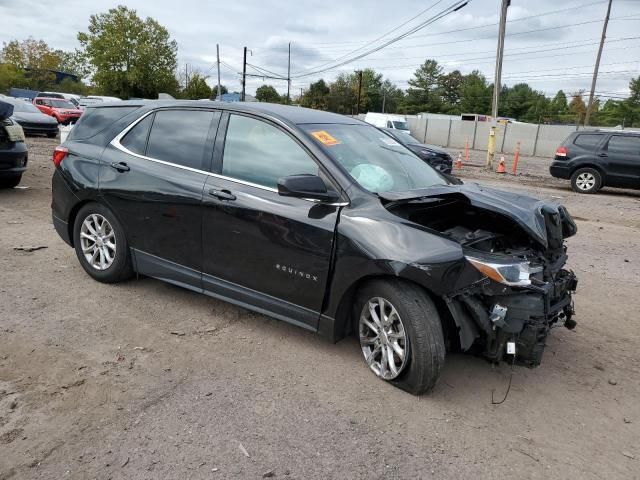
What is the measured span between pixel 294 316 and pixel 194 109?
1955mm

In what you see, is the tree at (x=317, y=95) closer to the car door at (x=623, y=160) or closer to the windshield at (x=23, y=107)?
the windshield at (x=23, y=107)

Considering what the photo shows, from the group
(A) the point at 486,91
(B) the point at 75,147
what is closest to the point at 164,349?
(B) the point at 75,147

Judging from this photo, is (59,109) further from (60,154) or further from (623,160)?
(623,160)

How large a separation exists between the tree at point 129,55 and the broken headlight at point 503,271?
61.8m

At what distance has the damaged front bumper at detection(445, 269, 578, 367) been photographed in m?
3.04

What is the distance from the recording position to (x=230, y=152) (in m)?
3.96

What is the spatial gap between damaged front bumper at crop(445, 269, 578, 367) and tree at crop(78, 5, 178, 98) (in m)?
61.8

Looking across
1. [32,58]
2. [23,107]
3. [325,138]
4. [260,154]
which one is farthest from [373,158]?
[32,58]

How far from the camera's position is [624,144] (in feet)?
44.7

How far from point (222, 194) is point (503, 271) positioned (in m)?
2.02

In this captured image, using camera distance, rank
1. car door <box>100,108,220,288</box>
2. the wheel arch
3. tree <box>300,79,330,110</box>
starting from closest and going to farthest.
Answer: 1. the wheel arch
2. car door <box>100,108,220,288</box>
3. tree <box>300,79,330,110</box>

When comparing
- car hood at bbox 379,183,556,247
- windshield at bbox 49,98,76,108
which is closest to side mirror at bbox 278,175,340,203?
car hood at bbox 379,183,556,247

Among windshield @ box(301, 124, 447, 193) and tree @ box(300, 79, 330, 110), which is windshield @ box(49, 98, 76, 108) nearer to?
windshield @ box(301, 124, 447, 193)

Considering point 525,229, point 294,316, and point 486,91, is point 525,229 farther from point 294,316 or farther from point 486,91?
point 486,91
